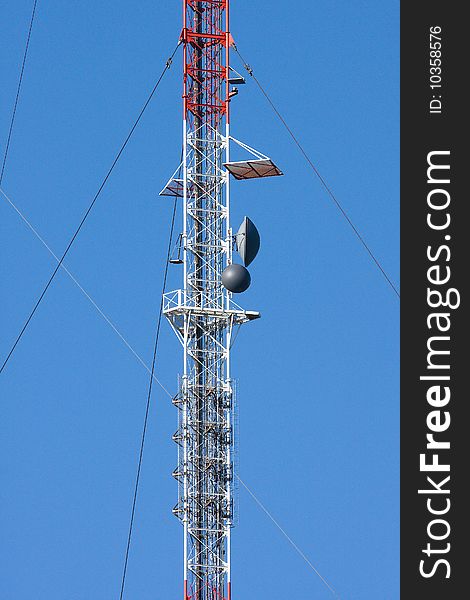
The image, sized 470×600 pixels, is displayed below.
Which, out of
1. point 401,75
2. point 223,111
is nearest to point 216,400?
point 223,111

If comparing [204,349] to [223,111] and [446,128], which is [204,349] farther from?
[446,128]

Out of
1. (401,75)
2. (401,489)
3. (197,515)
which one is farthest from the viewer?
(197,515)

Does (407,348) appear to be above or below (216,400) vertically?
below

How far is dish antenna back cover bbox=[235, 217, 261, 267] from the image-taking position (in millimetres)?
62375

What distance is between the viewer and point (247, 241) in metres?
62.4

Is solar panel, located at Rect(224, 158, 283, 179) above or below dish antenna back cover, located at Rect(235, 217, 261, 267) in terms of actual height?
above

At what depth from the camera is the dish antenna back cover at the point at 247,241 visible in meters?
62.4

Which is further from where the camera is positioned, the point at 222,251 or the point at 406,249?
the point at 222,251

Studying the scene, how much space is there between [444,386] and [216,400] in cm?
2060

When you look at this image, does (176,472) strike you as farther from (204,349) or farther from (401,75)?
(401,75)

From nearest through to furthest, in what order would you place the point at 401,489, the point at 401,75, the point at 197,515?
the point at 401,489 < the point at 401,75 < the point at 197,515

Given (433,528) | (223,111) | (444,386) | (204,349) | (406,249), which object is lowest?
(433,528)

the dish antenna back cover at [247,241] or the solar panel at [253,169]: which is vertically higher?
the solar panel at [253,169]

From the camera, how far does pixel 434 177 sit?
4288cm
